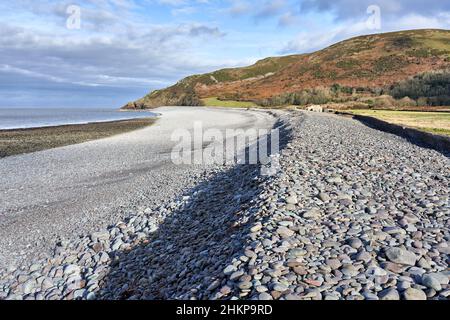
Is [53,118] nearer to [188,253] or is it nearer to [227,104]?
[227,104]

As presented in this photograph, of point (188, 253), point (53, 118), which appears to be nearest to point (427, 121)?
point (188, 253)

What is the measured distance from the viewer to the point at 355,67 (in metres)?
83.6

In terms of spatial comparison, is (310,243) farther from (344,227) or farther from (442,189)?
(442,189)

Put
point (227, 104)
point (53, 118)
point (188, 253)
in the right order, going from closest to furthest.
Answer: point (188, 253)
point (53, 118)
point (227, 104)

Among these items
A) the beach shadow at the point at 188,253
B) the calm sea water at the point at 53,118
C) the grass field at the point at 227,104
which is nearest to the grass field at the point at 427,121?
the beach shadow at the point at 188,253

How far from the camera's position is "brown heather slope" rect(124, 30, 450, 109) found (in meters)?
73.1

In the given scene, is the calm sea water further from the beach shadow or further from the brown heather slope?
the beach shadow

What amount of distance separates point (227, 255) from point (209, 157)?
1266cm

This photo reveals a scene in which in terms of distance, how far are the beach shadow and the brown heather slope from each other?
64672mm

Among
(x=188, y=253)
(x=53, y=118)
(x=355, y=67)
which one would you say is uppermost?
(x=355, y=67)

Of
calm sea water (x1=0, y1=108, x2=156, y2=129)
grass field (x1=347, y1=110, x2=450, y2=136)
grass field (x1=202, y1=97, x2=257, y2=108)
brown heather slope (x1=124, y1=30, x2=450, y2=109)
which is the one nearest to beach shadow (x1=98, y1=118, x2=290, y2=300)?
grass field (x1=347, y1=110, x2=450, y2=136)

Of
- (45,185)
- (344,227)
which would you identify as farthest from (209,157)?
(344,227)

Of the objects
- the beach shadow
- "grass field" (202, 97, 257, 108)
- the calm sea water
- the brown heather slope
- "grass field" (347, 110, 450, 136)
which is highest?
the brown heather slope

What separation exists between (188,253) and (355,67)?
8611 cm
